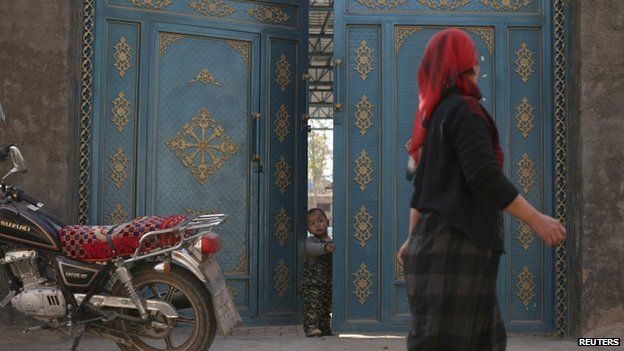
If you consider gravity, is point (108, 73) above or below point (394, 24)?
below

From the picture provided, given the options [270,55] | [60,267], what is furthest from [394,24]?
[60,267]

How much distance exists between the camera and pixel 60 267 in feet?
15.7

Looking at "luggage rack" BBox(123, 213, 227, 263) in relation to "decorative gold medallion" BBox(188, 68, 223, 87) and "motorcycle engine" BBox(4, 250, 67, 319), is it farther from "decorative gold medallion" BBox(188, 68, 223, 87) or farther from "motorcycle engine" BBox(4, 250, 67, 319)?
A: "decorative gold medallion" BBox(188, 68, 223, 87)

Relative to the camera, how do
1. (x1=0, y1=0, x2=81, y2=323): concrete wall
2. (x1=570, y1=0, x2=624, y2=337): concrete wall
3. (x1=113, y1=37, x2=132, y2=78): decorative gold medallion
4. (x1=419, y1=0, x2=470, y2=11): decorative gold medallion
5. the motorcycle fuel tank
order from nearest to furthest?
the motorcycle fuel tank → (x1=0, y1=0, x2=81, y2=323): concrete wall → (x1=570, y1=0, x2=624, y2=337): concrete wall → (x1=113, y1=37, x2=132, y2=78): decorative gold medallion → (x1=419, y1=0, x2=470, y2=11): decorative gold medallion

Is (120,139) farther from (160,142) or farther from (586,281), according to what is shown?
(586,281)

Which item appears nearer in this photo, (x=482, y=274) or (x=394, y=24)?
(x=482, y=274)

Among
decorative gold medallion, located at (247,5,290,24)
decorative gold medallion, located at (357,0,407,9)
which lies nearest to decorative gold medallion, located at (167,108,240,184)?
decorative gold medallion, located at (247,5,290,24)

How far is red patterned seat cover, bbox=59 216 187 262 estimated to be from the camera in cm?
476

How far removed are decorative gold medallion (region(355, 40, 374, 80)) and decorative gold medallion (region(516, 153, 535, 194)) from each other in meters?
1.31

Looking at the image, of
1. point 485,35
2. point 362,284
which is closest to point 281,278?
point 362,284

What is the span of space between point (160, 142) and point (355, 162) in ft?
4.72

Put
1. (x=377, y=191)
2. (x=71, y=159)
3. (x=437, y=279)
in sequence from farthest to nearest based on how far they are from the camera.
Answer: (x=377, y=191) → (x=71, y=159) → (x=437, y=279)

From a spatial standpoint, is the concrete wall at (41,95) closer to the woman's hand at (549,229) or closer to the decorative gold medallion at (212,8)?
the decorative gold medallion at (212,8)

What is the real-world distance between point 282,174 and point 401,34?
1.43 meters
